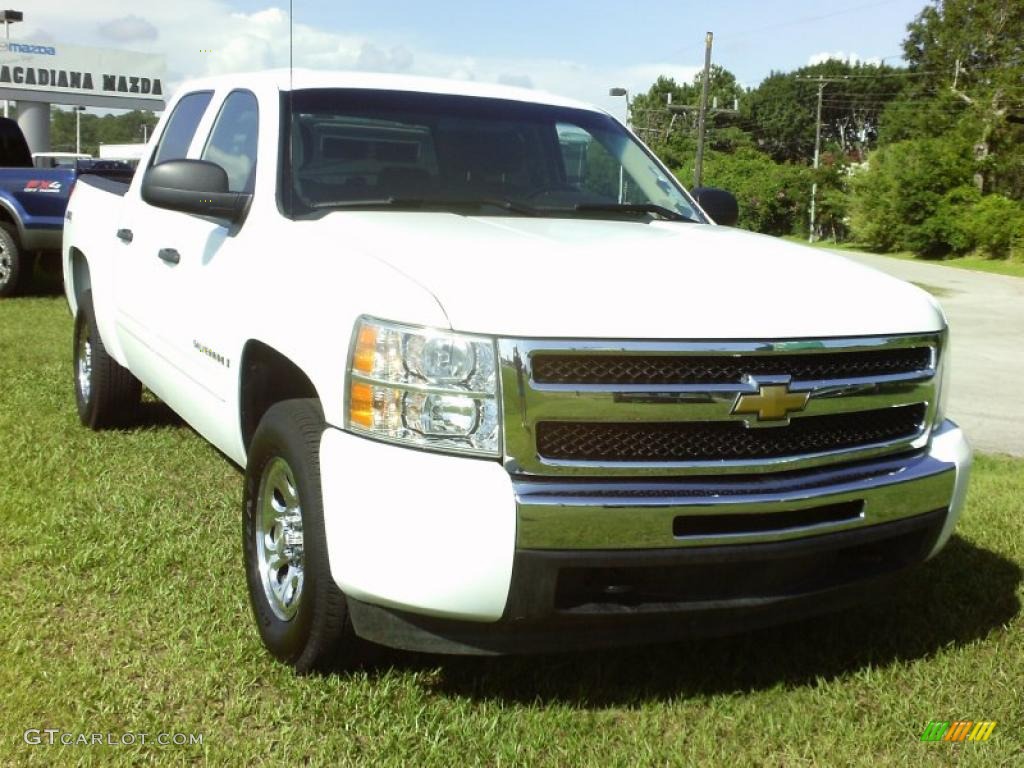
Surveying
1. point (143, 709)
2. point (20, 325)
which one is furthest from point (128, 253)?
point (20, 325)

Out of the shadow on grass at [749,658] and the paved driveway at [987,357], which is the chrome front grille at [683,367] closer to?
the shadow on grass at [749,658]

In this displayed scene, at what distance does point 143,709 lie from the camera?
10.2 feet

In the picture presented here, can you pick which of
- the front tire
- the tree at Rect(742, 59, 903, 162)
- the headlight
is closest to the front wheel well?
the front tire

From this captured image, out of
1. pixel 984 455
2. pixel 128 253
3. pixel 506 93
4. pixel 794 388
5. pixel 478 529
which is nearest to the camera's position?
pixel 478 529

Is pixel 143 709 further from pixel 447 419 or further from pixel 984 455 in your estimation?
pixel 984 455

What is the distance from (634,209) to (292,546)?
6.46 feet

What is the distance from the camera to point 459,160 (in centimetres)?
421

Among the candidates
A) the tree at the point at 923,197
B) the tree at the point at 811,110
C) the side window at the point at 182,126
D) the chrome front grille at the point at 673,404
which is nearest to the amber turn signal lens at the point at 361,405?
the chrome front grille at the point at 673,404

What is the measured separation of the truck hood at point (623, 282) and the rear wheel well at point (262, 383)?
48cm

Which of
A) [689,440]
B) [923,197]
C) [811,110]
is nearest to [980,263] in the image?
[923,197]

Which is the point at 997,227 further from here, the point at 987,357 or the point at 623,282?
the point at 623,282

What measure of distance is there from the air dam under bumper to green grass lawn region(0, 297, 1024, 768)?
1.08 feet

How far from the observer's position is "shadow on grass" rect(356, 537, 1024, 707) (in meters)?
3.32

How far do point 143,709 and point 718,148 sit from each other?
108 metres
